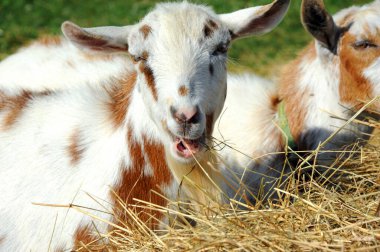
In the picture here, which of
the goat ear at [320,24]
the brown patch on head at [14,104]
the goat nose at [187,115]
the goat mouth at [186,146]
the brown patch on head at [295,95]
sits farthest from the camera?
the brown patch on head at [295,95]

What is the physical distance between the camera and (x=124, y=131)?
477 centimetres

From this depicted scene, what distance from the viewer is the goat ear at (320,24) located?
5410 millimetres

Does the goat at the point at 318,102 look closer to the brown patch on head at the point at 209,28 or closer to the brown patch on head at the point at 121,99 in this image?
the brown patch on head at the point at 121,99

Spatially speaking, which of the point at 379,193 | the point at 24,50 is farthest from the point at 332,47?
the point at 24,50

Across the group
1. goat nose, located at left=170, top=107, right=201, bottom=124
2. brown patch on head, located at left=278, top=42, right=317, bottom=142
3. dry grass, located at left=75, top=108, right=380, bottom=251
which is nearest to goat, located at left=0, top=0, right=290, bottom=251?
goat nose, located at left=170, top=107, right=201, bottom=124

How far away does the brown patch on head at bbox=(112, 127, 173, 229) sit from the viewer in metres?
4.64

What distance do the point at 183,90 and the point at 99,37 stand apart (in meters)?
0.68

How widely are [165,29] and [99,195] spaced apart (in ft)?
3.62

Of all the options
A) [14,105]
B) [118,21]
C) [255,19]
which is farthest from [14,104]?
[118,21]

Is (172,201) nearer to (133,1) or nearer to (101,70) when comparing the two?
(101,70)

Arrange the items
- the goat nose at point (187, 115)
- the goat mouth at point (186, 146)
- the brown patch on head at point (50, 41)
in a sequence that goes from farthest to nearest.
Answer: the brown patch on head at point (50, 41)
the goat mouth at point (186, 146)
the goat nose at point (187, 115)

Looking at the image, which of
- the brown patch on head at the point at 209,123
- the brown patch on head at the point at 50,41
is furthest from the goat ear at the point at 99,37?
the brown patch on head at the point at 50,41

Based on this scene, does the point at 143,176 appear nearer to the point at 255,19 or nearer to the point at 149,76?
the point at 149,76

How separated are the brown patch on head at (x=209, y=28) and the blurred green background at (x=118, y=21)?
208 inches
